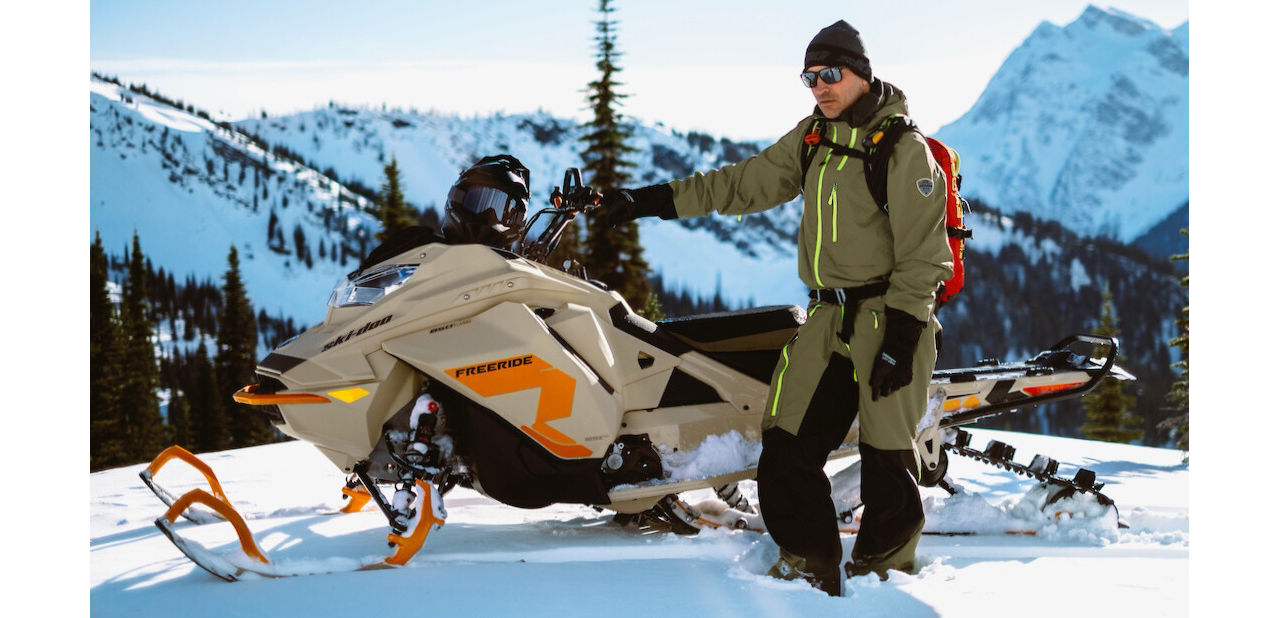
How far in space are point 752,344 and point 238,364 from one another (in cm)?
3711

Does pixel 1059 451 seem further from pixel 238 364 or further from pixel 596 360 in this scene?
pixel 238 364

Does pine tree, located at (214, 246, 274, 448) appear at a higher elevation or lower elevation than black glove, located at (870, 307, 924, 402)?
lower

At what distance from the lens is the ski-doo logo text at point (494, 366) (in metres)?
3.57

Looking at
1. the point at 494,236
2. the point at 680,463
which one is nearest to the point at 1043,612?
the point at 680,463

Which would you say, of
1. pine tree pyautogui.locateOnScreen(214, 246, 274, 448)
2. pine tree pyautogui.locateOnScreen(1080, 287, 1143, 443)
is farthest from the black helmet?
pine tree pyautogui.locateOnScreen(214, 246, 274, 448)

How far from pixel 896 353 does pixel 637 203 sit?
4.44 ft

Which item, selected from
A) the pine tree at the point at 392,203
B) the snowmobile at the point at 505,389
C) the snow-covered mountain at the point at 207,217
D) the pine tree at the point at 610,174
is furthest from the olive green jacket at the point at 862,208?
the snow-covered mountain at the point at 207,217

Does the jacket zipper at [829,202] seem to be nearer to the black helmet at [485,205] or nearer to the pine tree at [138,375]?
the black helmet at [485,205]

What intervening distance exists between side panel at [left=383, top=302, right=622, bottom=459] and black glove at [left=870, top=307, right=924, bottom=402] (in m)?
1.11

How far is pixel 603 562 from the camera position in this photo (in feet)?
12.1

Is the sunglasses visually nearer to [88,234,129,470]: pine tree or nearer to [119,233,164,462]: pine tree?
[88,234,129,470]: pine tree

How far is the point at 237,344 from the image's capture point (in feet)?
120

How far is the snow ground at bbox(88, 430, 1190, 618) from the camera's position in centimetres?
312

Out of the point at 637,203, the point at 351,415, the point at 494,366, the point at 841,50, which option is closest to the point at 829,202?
the point at 841,50
